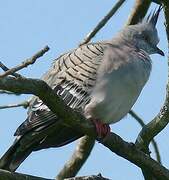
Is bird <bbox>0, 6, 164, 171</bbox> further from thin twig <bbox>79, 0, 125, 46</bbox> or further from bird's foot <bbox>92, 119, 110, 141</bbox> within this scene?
thin twig <bbox>79, 0, 125, 46</bbox>

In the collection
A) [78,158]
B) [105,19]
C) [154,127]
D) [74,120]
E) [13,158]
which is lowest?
[78,158]

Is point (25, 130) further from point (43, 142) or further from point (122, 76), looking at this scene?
point (122, 76)

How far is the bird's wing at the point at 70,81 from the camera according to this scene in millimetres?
5746

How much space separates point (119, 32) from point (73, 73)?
123 centimetres

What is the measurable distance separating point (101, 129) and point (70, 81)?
769 millimetres

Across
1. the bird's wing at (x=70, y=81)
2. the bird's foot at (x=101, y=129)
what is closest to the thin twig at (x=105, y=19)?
the bird's wing at (x=70, y=81)

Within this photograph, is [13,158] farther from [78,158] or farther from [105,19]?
[105,19]

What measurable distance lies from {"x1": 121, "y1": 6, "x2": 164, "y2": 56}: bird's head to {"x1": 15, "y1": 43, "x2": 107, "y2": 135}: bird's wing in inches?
25.6

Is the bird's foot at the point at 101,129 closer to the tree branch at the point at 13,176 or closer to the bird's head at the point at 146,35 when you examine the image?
the tree branch at the point at 13,176

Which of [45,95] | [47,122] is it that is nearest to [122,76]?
[47,122]

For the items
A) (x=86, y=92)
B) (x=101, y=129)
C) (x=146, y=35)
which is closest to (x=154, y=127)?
(x=101, y=129)

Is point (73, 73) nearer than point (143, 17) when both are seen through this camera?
Yes

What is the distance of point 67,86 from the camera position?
19.9 ft

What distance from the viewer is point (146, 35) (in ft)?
23.9
